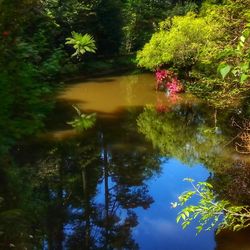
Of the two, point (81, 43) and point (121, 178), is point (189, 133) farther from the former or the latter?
point (81, 43)

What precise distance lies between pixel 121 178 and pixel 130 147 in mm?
2568

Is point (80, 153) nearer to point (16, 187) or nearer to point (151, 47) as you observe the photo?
point (16, 187)

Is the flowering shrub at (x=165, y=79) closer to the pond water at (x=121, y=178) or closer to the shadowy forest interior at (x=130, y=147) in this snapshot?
the shadowy forest interior at (x=130, y=147)

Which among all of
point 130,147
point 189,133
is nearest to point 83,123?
point 130,147

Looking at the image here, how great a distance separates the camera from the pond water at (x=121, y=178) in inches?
363

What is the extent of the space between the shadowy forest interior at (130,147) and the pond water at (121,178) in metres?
0.03

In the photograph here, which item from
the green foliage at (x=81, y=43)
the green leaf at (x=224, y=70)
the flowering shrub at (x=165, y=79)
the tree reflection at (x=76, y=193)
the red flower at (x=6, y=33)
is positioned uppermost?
the red flower at (x=6, y=33)

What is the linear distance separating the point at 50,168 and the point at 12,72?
844 centimetres

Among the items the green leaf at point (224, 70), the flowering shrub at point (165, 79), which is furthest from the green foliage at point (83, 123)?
the green leaf at point (224, 70)

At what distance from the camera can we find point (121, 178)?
41.4ft

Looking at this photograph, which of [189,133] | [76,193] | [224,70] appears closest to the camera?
[224,70]

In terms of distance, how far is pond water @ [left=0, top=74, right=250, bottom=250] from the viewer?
9219 mm

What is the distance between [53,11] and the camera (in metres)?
27.5

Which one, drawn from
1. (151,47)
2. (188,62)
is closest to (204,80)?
(188,62)
